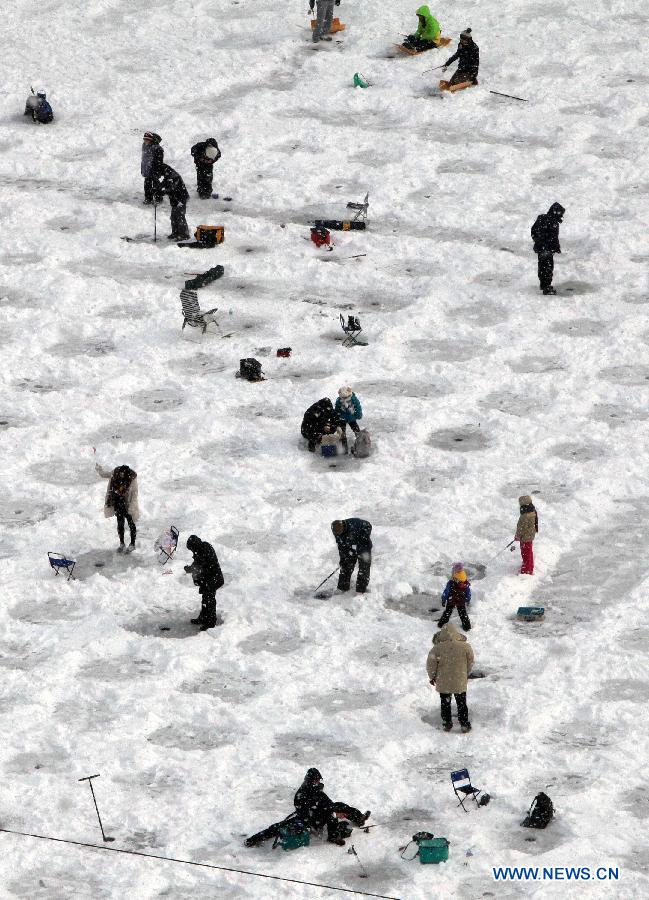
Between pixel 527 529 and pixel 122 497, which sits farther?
pixel 122 497

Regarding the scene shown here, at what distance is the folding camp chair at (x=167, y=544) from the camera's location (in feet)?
73.6

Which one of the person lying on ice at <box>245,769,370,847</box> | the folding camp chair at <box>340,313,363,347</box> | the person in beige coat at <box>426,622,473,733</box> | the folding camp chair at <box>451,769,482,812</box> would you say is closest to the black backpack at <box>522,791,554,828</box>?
the folding camp chair at <box>451,769,482,812</box>

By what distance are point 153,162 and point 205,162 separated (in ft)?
3.50

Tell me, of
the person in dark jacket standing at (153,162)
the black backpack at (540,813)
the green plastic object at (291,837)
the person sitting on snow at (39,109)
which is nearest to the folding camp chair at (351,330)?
the person in dark jacket standing at (153,162)

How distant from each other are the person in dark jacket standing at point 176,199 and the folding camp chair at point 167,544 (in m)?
9.46

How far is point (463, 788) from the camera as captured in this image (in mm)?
17828

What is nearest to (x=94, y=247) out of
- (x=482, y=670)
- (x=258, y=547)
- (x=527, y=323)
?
(x=527, y=323)

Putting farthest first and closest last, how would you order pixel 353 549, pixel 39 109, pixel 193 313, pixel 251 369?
pixel 39 109 → pixel 193 313 → pixel 251 369 → pixel 353 549

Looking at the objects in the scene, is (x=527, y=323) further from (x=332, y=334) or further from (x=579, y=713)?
(x=579, y=713)

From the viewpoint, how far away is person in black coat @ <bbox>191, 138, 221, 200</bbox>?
31938 millimetres

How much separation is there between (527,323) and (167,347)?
5.39 metres

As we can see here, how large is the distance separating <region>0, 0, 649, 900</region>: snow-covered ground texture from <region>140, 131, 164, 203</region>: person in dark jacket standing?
2.49ft

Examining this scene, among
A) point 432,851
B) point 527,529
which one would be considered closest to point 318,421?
point 527,529

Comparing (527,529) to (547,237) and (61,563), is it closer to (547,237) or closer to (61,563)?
(61,563)
